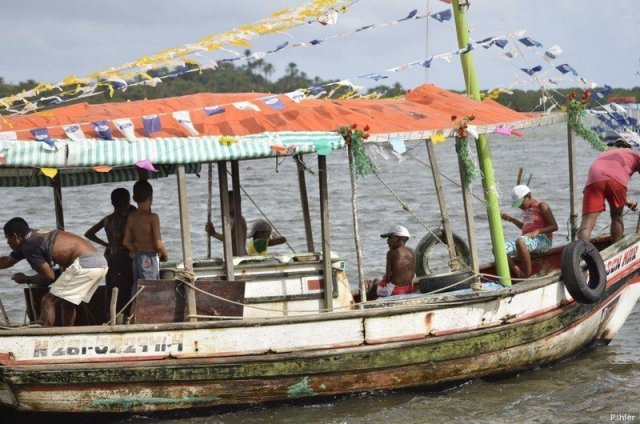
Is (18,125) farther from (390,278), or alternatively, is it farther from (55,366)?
(390,278)

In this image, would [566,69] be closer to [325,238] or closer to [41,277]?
[325,238]

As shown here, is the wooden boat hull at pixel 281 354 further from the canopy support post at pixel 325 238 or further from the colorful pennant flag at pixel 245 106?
the colorful pennant flag at pixel 245 106

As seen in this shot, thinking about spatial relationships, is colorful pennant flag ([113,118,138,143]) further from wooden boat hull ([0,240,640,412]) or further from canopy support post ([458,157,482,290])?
canopy support post ([458,157,482,290])

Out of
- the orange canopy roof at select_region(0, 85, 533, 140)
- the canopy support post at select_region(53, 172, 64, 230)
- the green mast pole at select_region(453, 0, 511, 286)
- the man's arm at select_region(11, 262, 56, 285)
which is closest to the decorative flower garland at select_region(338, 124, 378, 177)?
the orange canopy roof at select_region(0, 85, 533, 140)

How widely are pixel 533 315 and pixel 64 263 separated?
4619mm

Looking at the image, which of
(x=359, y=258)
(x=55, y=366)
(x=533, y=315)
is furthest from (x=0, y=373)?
(x=533, y=315)

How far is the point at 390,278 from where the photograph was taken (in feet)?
38.1

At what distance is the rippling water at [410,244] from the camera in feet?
34.6

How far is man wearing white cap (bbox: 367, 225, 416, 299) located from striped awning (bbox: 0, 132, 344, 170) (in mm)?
1583

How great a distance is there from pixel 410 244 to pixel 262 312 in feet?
36.3

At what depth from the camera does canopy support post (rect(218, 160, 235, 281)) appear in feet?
32.8

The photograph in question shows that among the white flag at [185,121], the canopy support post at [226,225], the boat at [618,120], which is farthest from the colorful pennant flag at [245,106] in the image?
the boat at [618,120]

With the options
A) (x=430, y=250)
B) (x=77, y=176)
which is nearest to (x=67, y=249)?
(x=77, y=176)

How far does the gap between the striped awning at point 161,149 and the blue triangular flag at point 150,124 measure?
275 mm
